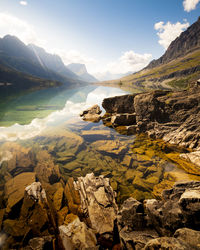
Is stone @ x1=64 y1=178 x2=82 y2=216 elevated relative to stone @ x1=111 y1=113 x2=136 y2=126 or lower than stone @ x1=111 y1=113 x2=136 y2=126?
lower

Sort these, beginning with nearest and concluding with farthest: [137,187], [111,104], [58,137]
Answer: [137,187] < [58,137] < [111,104]

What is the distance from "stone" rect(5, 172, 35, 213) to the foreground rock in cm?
1441

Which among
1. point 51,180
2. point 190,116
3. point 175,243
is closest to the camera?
point 175,243

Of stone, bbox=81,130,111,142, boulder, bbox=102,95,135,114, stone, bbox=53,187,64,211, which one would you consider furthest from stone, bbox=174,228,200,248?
boulder, bbox=102,95,135,114

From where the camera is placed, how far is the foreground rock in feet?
44.1

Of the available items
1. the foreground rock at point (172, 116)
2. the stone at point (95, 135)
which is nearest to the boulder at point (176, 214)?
the foreground rock at point (172, 116)

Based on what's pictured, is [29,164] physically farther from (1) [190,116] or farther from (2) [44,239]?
(1) [190,116]

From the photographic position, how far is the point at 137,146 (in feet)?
46.2

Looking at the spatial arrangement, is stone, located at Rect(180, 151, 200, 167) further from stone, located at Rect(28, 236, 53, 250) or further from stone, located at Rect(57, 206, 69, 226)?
stone, located at Rect(28, 236, 53, 250)

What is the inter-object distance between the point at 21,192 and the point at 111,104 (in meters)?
23.3

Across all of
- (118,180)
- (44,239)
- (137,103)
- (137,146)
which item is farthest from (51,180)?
(137,103)

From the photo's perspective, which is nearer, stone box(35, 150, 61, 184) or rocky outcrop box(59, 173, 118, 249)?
rocky outcrop box(59, 173, 118, 249)

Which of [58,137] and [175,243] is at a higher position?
[175,243]

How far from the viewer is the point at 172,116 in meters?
15.5
